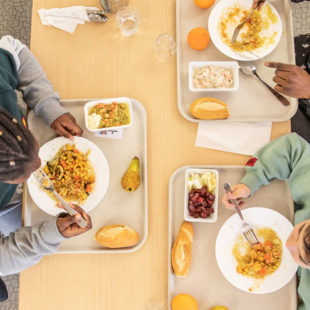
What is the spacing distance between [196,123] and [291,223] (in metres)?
0.52

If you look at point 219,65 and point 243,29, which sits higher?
point 243,29

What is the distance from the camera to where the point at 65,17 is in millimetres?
1348

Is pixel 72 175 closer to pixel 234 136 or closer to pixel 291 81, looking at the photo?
pixel 234 136

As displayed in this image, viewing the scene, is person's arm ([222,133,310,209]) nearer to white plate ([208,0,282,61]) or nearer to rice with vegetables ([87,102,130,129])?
white plate ([208,0,282,61])

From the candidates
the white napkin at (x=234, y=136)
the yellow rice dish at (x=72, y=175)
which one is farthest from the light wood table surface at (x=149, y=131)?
the yellow rice dish at (x=72, y=175)

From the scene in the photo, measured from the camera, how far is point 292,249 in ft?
3.48

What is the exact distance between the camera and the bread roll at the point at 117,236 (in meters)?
1.19

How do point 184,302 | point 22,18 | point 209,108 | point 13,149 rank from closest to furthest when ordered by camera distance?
point 13,149
point 184,302
point 209,108
point 22,18

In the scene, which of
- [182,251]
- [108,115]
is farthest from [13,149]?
[182,251]

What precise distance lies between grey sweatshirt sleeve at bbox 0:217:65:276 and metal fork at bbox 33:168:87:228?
0.25 ft

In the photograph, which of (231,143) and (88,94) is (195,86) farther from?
(88,94)

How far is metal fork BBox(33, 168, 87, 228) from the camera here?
1.14 m

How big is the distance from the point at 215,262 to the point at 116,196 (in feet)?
1.48

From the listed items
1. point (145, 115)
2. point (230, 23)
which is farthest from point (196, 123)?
point (230, 23)
